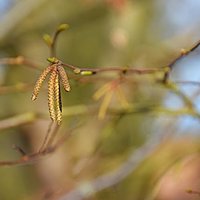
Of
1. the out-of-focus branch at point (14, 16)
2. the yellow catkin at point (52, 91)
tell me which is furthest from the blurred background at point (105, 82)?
the yellow catkin at point (52, 91)

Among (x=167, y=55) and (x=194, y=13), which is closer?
(x=167, y=55)

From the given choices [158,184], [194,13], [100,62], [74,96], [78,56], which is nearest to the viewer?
[158,184]

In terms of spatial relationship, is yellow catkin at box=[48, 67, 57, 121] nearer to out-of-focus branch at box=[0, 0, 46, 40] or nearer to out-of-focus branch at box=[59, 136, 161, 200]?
out-of-focus branch at box=[59, 136, 161, 200]

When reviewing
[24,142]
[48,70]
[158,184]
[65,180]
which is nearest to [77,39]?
[24,142]

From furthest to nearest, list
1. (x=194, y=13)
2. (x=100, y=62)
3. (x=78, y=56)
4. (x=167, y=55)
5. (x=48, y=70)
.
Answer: (x=78, y=56), (x=100, y=62), (x=194, y=13), (x=167, y=55), (x=48, y=70)

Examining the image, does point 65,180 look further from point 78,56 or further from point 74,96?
point 78,56

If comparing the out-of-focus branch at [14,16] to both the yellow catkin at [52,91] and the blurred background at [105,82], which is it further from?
the yellow catkin at [52,91]
